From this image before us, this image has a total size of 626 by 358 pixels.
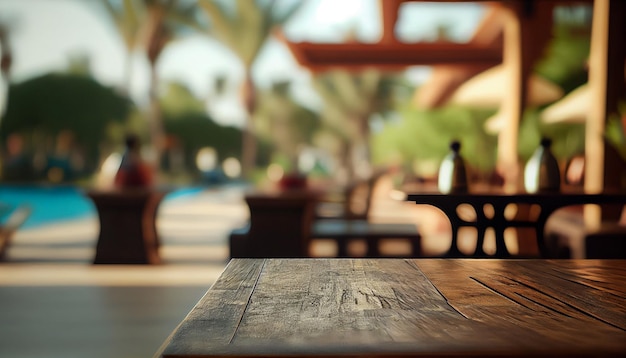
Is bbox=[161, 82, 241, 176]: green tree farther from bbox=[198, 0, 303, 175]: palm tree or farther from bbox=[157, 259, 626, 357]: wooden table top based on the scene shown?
bbox=[157, 259, 626, 357]: wooden table top

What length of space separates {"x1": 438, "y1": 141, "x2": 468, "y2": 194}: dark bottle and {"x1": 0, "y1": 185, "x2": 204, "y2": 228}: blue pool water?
8463 millimetres

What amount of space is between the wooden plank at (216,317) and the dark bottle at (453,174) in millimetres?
1988

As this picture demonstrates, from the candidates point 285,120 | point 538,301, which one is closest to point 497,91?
point 538,301

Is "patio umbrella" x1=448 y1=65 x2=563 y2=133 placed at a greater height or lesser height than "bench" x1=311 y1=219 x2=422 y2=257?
greater

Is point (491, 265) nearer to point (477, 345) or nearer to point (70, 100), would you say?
point (477, 345)

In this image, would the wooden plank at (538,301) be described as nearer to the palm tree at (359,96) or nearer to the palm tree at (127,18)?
the palm tree at (127,18)

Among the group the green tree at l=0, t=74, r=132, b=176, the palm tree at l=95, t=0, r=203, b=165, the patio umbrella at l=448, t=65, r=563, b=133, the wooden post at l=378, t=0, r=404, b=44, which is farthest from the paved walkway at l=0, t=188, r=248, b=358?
the green tree at l=0, t=74, r=132, b=176

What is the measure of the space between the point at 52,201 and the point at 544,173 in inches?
575

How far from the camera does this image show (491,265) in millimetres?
1112

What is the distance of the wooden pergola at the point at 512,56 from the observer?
3.72 meters

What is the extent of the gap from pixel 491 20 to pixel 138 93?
23.4m

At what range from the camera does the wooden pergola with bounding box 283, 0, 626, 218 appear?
3725mm

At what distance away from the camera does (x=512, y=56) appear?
5398 millimetres

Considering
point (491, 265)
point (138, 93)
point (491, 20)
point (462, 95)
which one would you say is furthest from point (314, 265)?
point (138, 93)
